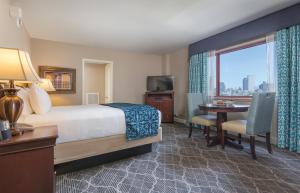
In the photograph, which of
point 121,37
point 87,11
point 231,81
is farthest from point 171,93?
point 87,11

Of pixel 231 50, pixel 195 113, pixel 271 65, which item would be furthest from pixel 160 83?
pixel 271 65

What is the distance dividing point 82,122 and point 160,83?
12.0 ft

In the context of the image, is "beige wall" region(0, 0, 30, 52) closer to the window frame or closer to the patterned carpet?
the patterned carpet

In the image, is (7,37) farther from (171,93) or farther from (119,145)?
(171,93)

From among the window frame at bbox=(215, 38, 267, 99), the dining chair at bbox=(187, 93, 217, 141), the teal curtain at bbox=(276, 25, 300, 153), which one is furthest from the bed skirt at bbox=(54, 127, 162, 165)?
the window frame at bbox=(215, 38, 267, 99)

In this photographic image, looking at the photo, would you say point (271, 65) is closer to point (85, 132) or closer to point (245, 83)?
point (245, 83)

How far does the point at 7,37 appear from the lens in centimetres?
235

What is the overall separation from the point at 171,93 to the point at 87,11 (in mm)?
3172

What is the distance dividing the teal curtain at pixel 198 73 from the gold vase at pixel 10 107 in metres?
3.90

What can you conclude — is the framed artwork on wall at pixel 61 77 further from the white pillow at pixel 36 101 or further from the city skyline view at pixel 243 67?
the city skyline view at pixel 243 67

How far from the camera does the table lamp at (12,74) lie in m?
1.04

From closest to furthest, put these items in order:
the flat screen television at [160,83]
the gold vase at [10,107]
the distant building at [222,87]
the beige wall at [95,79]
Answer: the gold vase at [10,107] < the distant building at [222,87] < the flat screen television at [160,83] < the beige wall at [95,79]

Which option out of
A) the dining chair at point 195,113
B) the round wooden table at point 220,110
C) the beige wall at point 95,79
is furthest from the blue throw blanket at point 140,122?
the beige wall at point 95,79

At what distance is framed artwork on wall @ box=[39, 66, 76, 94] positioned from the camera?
4.29 m
